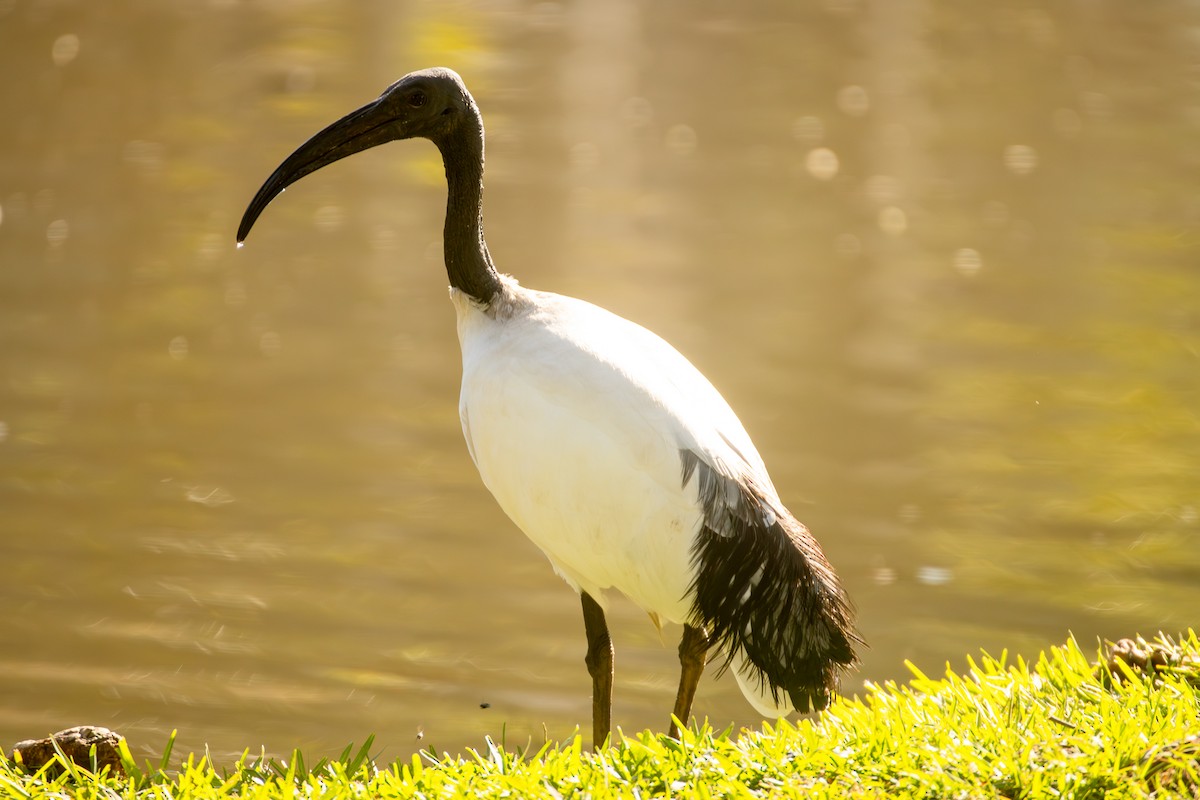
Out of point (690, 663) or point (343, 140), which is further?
point (343, 140)

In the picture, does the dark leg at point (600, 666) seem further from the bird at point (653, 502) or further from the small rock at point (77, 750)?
the small rock at point (77, 750)

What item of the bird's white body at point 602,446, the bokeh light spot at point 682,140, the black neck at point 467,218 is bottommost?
the bird's white body at point 602,446

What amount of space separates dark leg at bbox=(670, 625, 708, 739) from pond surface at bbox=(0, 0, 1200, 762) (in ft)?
3.54

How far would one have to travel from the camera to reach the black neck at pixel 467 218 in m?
4.43

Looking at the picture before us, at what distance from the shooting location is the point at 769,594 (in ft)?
12.9

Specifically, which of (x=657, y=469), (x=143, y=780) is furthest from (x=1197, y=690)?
(x=143, y=780)

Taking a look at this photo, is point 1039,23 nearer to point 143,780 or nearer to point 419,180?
point 419,180

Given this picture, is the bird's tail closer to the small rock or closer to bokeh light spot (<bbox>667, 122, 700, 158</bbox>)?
the small rock

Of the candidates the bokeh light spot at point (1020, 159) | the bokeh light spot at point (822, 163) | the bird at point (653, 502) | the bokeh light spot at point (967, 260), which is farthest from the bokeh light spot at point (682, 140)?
the bird at point (653, 502)

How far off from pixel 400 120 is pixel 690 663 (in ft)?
5.75

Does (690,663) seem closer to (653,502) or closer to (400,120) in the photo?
(653,502)

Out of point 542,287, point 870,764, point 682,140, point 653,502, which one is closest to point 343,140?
point 653,502

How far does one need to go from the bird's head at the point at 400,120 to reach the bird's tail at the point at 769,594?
4.28 feet

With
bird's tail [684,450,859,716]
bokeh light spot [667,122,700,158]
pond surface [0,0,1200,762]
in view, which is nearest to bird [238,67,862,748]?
bird's tail [684,450,859,716]
